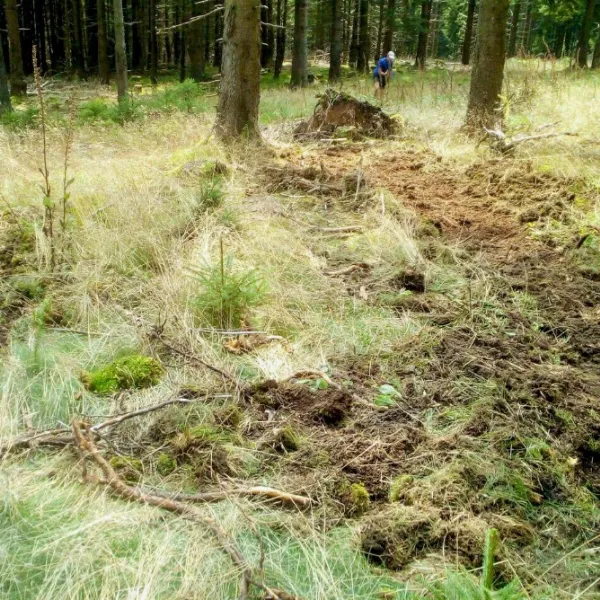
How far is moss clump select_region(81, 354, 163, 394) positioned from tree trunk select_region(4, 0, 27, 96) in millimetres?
13540

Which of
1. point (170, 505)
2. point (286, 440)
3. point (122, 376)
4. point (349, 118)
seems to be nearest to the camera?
point (170, 505)

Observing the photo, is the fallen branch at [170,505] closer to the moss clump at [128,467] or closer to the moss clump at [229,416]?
the moss clump at [128,467]

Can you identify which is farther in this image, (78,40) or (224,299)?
(78,40)

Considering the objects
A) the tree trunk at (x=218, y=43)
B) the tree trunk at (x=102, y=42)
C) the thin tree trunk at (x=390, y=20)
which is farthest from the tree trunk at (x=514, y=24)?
the tree trunk at (x=102, y=42)

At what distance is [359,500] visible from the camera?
221 centimetres

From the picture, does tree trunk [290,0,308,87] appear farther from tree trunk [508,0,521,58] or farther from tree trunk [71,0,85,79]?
tree trunk [508,0,521,58]

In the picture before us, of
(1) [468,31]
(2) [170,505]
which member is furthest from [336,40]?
(2) [170,505]

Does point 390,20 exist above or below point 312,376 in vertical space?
above

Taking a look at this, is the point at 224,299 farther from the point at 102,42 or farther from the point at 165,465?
the point at 102,42

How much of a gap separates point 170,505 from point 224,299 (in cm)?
153

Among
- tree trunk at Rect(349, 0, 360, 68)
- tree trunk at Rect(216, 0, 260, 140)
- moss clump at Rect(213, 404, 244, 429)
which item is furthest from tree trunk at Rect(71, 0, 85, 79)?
moss clump at Rect(213, 404, 244, 429)

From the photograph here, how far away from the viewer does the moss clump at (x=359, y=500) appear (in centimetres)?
219

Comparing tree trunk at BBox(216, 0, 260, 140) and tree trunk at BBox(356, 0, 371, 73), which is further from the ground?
tree trunk at BBox(356, 0, 371, 73)

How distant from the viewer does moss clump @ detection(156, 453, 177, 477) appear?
2342 mm
